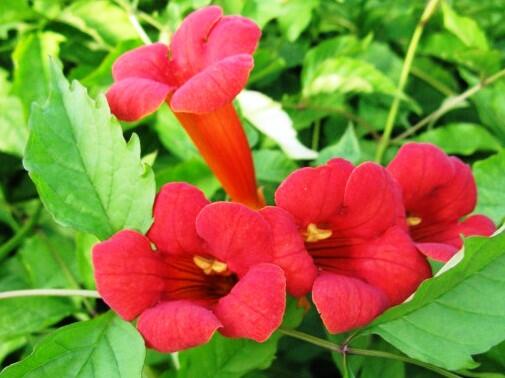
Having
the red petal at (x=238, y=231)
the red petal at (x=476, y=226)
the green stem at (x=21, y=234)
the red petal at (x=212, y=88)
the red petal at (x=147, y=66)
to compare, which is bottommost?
the green stem at (x=21, y=234)

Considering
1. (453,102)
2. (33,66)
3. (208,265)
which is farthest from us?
(453,102)

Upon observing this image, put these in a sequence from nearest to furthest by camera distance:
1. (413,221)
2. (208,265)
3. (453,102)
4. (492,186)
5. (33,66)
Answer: (208,265), (413,221), (492,186), (33,66), (453,102)

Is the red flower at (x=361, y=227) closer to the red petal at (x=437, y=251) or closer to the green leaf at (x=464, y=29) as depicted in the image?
the red petal at (x=437, y=251)

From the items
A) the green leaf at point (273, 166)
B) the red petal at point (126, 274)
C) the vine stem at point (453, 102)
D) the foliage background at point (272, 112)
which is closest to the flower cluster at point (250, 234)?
the red petal at point (126, 274)

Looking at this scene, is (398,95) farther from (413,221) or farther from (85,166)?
(85,166)

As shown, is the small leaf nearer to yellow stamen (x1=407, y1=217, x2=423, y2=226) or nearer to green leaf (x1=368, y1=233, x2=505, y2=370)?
yellow stamen (x1=407, y1=217, x2=423, y2=226)

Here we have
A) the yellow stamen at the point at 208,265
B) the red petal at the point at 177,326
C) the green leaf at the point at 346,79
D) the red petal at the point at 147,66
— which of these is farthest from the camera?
the green leaf at the point at 346,79

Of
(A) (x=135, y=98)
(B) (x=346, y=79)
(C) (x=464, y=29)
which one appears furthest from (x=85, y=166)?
(C) (x=464, y=29)
